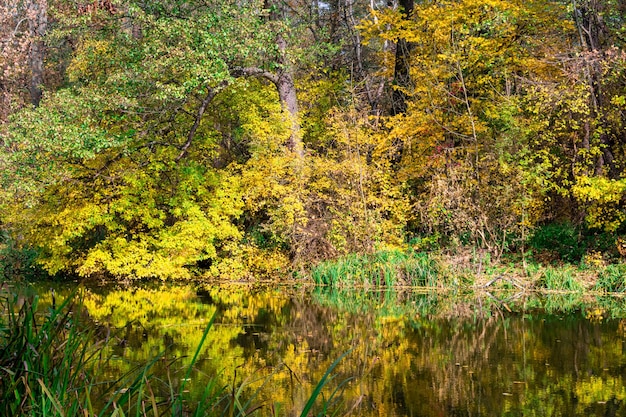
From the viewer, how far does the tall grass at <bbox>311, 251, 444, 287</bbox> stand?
14320 millimetres

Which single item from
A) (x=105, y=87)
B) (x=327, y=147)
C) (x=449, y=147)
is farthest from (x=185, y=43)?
(x=449, y=147)

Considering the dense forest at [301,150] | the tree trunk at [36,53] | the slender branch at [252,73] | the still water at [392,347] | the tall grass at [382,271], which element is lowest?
the still water at [392,347]

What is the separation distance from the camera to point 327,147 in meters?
18.2

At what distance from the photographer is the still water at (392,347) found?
19.8ft

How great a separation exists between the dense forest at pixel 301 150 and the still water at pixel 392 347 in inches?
94.3

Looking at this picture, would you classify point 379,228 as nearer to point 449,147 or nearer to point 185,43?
point 449,147

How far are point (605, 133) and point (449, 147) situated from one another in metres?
3.37

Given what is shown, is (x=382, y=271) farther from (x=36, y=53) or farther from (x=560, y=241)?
(x=36, y=53)

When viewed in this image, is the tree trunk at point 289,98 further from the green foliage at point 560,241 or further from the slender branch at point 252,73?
the green foliage at point 560,241

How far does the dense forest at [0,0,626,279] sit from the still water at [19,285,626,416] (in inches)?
94.3

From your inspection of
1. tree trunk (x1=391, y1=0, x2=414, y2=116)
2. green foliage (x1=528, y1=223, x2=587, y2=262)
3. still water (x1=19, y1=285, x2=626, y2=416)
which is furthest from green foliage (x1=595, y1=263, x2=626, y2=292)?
tree trunk (x1=391, y1=0, x2=414, y2=116)

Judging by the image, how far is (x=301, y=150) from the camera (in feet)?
56.3

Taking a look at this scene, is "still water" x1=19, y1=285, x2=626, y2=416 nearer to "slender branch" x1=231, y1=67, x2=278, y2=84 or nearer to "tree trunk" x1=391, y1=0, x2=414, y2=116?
"slender branch" x1=231, y1=67, x2=278, y2=84

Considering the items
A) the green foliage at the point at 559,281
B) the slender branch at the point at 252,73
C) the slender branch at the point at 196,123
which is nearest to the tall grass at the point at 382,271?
the green foliage at the point at 559,281
